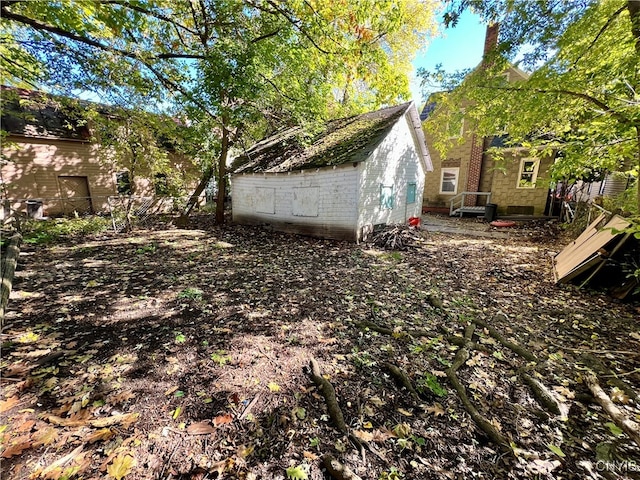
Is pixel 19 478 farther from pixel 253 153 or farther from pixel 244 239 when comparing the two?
pixel 253 153

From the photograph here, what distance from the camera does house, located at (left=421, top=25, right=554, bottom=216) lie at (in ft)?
48.4

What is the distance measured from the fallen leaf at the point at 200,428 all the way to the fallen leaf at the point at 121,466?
412 millimetres

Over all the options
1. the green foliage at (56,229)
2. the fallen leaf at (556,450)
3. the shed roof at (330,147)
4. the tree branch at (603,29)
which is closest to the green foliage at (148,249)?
the green foliage at (56,229)

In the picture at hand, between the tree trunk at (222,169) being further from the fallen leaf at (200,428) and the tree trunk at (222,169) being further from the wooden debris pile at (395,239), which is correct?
the fallen leaf at (200,428)

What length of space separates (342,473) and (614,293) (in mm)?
6495

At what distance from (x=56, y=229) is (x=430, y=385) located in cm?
1391

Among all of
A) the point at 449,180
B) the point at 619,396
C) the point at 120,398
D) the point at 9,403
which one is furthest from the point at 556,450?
the point at 449,180

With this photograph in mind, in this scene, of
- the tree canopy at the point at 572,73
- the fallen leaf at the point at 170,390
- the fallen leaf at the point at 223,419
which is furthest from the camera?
the tree canopy at the point at 572,73

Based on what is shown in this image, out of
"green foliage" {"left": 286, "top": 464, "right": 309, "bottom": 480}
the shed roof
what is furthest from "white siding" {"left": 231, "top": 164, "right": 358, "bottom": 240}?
"green foliage" {"left": 286, "top": 464, "right": 309, "bottom": 480}

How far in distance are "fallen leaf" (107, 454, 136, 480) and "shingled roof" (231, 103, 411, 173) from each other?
8663 mm

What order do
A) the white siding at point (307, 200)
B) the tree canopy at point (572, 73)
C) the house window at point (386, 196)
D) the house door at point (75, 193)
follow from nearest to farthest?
the tree canopy at point (572, 73), the white siding at point (307, 200), the house window at point (386, 196), the house door at point (75, 193)

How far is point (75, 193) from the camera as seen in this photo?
15039 millimetres

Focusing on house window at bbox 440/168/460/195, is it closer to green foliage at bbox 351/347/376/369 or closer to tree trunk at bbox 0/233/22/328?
green foliage at bbox 351/347/376/369

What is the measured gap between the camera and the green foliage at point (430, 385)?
2.85 meters
